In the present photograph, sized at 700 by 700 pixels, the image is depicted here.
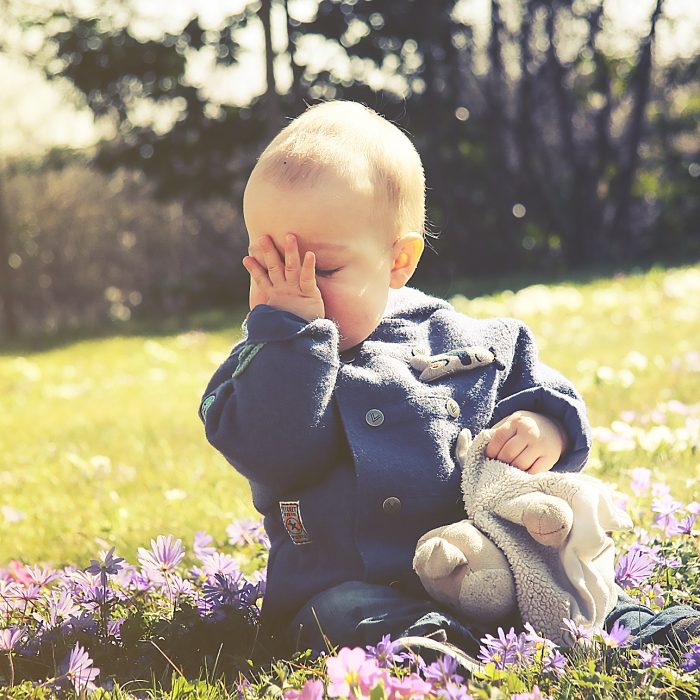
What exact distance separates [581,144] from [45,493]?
15.6 metres

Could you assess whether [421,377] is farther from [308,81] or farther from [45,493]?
[308,81]

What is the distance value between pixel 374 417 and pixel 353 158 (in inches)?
24.1

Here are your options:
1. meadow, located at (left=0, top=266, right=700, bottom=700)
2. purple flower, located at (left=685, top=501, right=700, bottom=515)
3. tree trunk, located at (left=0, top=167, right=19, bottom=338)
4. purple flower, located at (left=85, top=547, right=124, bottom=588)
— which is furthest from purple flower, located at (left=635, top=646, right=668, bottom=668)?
tree trunk, located at (left=0, top=167, right=19, bottom=338)

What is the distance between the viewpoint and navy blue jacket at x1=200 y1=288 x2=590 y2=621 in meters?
2.10

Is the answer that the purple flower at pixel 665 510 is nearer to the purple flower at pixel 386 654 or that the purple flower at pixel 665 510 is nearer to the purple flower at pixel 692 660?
the purple flower at pixel 692 660

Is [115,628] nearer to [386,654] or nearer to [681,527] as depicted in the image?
[386,654]

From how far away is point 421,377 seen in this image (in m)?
2.33

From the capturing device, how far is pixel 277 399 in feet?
6.82

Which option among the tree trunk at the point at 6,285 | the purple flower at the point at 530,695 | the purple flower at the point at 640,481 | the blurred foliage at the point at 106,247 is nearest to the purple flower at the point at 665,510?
the purple flower at the point at 640,481

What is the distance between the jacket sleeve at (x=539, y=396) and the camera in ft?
7.56

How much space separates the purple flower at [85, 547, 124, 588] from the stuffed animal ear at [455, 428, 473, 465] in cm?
87

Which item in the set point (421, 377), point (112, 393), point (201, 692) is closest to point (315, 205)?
point (421, 377)

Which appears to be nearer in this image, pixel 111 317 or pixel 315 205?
pixel 315 205

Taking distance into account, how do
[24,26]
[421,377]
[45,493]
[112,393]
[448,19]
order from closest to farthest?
[421,377], [45,493], [112,393], [24,26], [448,19]
